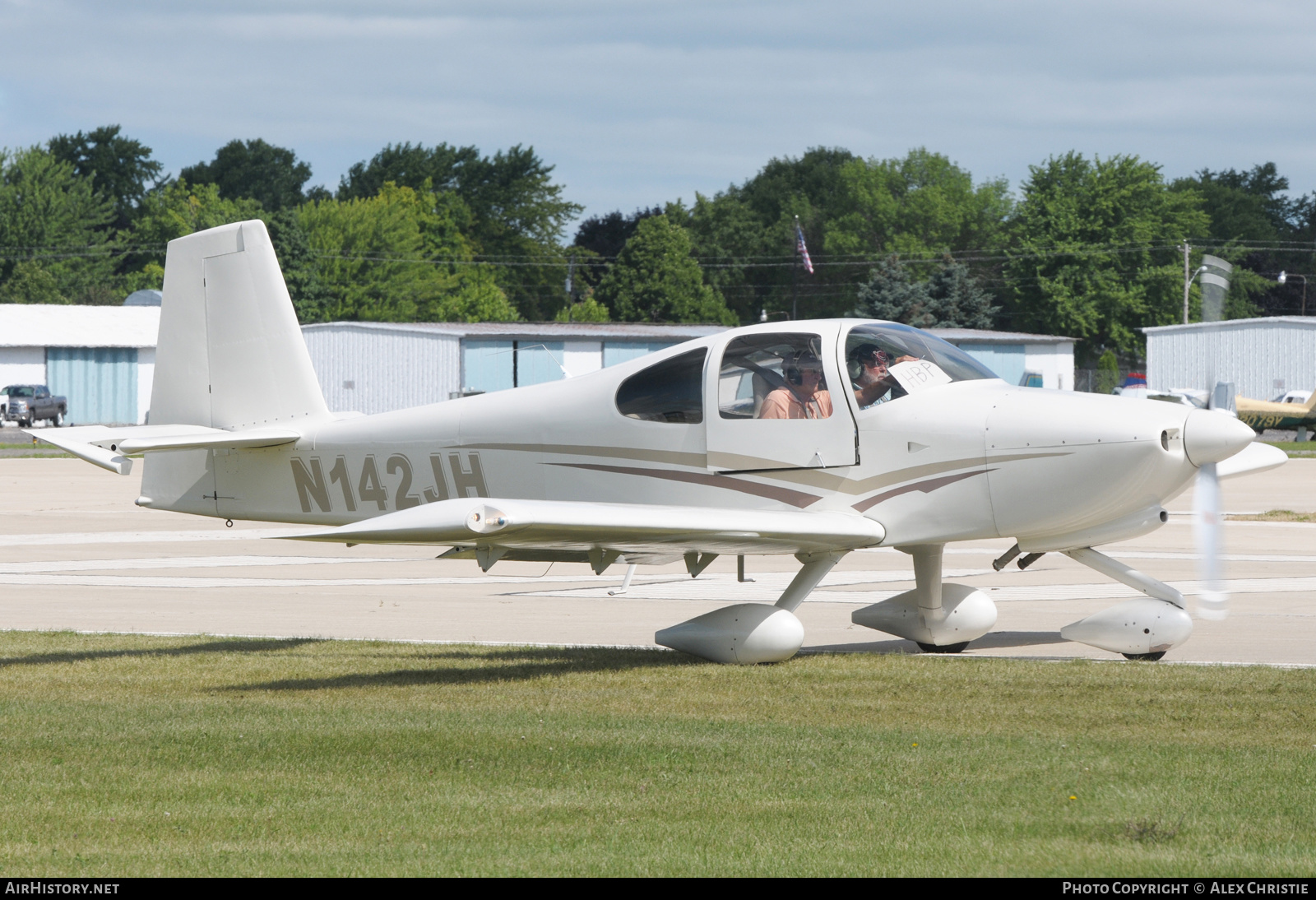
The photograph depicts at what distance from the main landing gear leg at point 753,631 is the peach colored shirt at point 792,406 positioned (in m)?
1.07

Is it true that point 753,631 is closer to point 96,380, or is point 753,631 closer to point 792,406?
point 792,406

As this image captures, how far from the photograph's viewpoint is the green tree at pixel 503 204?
130875mm

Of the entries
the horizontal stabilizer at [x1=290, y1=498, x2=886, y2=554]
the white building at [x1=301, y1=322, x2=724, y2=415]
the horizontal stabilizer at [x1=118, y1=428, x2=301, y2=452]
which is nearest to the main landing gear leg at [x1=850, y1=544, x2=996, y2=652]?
the horizontal stabilizer at [x1=290, y1=498, x2=886, y2=554]

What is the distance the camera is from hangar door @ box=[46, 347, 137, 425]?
74.8 m

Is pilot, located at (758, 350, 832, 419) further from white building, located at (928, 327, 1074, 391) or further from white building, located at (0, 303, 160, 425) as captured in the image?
white building, located at (0, 303, 160, 425)

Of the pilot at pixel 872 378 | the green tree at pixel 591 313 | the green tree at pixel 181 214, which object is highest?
the green tree at pixel 181 214

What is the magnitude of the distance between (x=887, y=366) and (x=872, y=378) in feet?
0.48

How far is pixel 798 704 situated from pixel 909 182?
12749 cm

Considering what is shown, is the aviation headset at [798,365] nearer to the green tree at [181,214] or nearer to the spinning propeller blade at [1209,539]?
the spinning propeller blade at [1209,539]

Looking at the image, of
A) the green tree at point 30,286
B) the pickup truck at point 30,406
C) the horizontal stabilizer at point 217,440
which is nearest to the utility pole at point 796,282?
the green tree at point 30,286

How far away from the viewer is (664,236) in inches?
4432

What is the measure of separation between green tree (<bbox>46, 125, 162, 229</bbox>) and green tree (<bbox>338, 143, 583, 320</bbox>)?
18.8 metres

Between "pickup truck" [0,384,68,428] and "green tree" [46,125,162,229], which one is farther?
"green tree" [46,125,162,229]

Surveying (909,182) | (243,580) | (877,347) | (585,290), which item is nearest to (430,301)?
(585,290)
